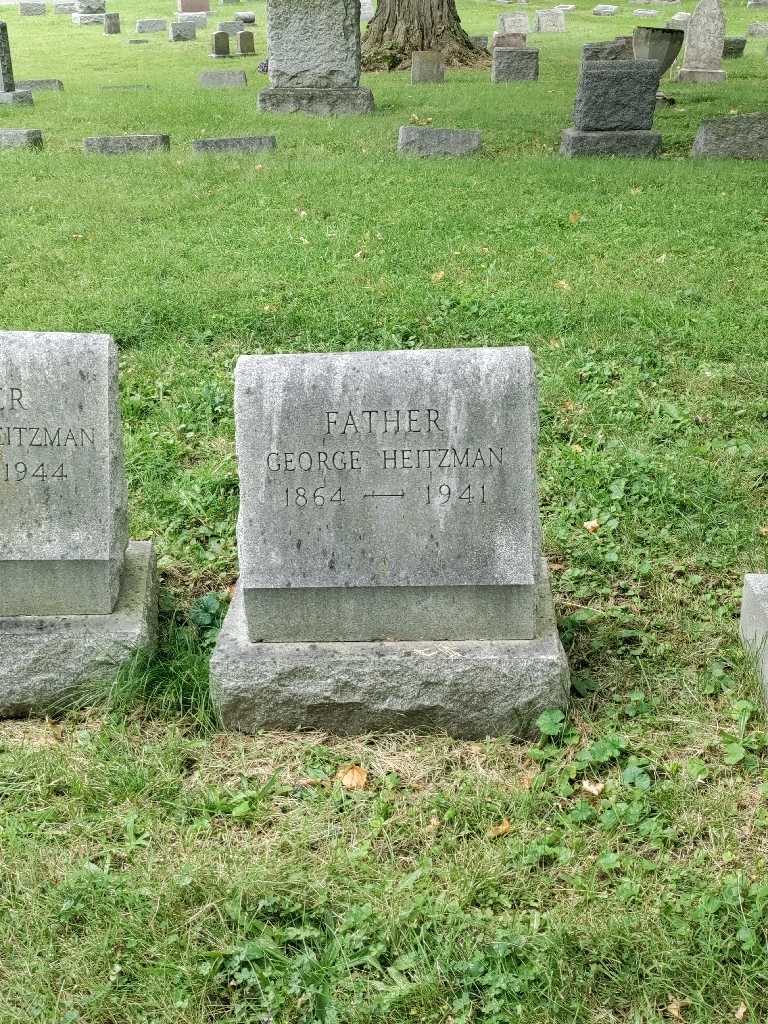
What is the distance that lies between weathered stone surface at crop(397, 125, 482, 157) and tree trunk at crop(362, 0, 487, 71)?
30.0 feet

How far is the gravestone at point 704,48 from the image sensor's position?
58.9 ft

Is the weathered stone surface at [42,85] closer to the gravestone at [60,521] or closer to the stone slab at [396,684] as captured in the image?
the gravestone at [60,521]

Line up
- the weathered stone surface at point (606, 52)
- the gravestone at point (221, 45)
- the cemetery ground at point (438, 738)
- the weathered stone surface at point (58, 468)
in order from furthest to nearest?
the gravestone at point (221, 45) < the weathered stone surface at point (606, 52) < the weathered stone surface at point (58, 468) < the cemetery ground at point (438, 738)

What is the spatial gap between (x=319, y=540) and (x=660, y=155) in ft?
31.8

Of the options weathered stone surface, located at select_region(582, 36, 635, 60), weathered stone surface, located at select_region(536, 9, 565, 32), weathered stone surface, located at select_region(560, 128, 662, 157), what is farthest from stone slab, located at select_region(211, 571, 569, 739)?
weathered stone surface, located at select_region(536, 9, 565, 32)

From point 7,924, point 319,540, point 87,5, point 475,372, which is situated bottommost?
point 7,924

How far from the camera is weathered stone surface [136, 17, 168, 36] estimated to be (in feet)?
105

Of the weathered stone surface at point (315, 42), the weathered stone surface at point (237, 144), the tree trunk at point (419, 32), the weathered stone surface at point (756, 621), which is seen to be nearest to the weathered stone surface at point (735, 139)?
the weathered stone surface at point (237, 144)

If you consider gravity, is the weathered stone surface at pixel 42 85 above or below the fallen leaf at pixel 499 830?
above

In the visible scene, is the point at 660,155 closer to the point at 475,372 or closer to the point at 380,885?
the point at 475,372

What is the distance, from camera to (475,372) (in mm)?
3389

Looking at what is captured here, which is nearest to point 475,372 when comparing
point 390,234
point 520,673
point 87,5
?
point 520,673

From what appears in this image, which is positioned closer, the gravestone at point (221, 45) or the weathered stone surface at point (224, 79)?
the weathered stone surface at point (224, 79)

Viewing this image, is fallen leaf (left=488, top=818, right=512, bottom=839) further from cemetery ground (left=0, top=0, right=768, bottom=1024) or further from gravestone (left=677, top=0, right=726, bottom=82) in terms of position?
gravestone (left=677, top=0, right=726, bottom=82)
